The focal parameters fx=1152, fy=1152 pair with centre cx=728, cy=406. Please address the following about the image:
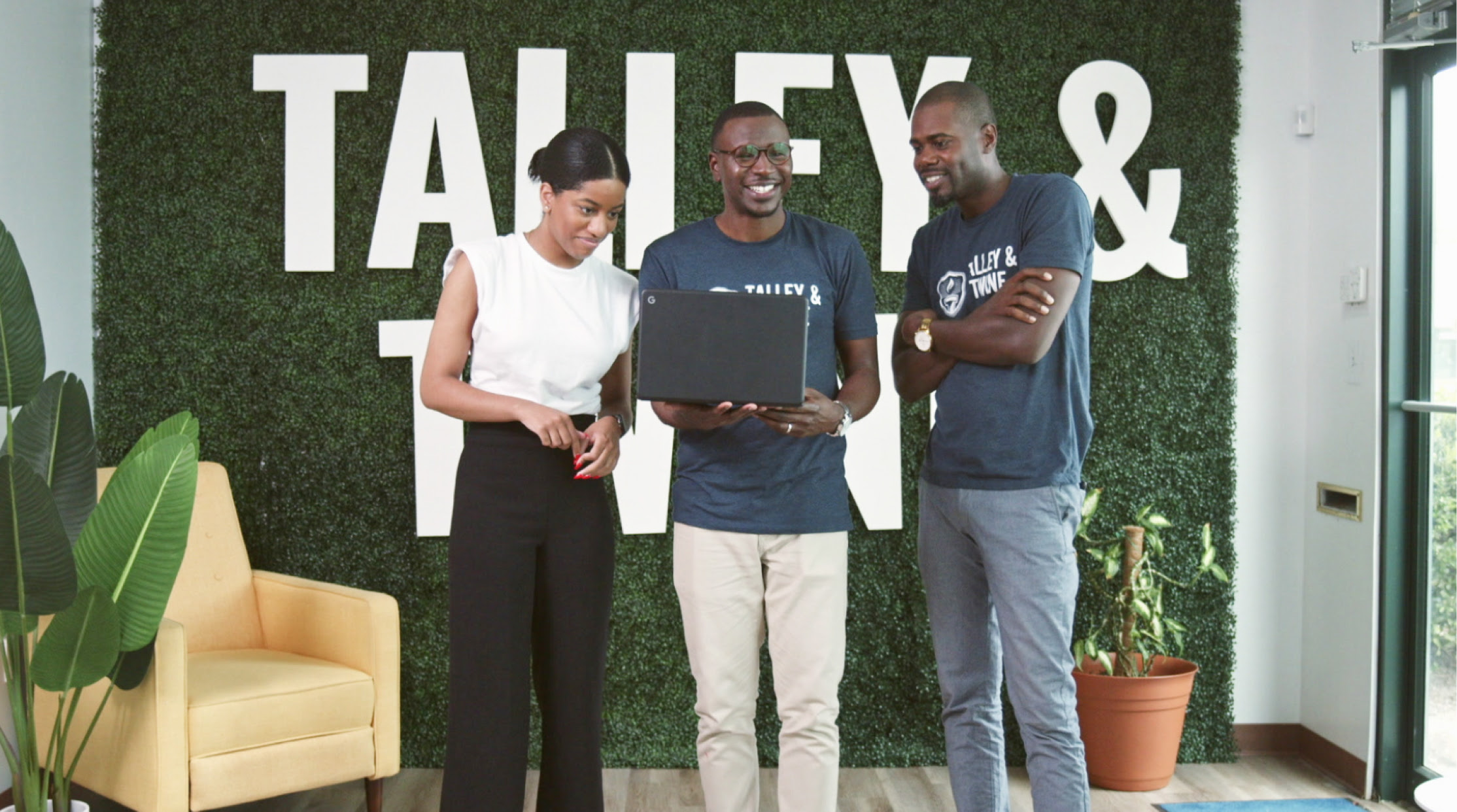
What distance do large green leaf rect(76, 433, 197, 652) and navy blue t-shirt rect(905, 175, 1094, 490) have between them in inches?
56.3

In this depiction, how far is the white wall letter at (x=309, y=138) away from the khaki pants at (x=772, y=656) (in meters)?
1.79

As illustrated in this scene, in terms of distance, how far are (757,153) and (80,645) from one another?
5.14 ft

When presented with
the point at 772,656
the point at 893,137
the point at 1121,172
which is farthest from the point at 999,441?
the point at 1121,172

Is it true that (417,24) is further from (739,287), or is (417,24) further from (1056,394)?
(1056,394)

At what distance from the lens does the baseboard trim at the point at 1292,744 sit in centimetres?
318

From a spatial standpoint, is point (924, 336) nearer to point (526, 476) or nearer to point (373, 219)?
point (526, 476)

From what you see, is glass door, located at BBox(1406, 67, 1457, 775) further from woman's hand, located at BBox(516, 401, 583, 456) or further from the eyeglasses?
woman's hand, located at BBox(516, 401, 583, 456)

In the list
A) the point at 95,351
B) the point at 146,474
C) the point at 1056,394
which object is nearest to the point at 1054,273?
the point at 1056,394

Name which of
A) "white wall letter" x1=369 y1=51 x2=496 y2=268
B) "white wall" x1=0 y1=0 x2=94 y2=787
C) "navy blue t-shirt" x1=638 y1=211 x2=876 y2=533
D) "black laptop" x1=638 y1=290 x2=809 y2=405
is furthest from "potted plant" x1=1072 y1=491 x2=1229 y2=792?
"white wall" x1=0 y1=0 x2=94 y2=787

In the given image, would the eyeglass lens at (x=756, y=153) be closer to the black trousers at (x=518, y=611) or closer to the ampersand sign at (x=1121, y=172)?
the black trousers at (x=518, y=611)

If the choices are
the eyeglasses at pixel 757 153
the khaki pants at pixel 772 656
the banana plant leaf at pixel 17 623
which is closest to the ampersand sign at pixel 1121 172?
the eyeglasses at pixel 757 153

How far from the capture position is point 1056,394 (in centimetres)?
203

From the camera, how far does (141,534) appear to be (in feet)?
7.25

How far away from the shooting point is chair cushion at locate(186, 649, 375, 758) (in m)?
2.45
